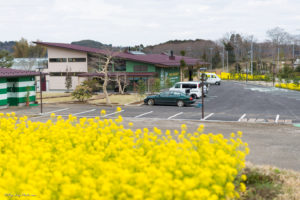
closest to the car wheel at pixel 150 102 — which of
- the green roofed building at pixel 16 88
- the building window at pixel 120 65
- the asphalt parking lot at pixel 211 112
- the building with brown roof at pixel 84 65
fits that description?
the asphalt parking lot at pixel 211 112

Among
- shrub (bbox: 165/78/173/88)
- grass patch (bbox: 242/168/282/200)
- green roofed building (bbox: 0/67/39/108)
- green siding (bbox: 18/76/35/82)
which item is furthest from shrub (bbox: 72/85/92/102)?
grass patch (bbox: 242/168/282/200)

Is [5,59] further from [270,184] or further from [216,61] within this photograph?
[216,61]

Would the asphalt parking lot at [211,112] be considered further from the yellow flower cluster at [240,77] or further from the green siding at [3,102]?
the yellow flower cluster at [240,77]

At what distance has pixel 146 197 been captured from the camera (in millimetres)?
5137

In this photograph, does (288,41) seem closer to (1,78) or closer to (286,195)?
(1,78)

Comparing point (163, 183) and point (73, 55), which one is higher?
point (73, 55)

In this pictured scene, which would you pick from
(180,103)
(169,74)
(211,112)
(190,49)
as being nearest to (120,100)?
(180,103)

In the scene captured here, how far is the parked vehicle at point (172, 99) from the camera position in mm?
29500

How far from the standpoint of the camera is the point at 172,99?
2994cm

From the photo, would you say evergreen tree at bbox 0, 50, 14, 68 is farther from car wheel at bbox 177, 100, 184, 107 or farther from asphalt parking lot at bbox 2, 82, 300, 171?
car wheel at bbox 177, 100, 184, 107

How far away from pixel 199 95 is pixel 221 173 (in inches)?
1185

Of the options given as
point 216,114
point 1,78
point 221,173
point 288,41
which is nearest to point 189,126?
point 216,114

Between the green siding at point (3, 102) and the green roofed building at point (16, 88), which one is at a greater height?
the green roofed building at point (16, 88)

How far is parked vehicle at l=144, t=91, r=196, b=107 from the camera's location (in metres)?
29.5
